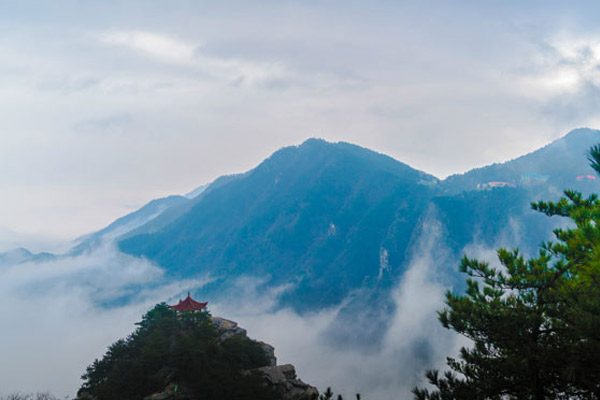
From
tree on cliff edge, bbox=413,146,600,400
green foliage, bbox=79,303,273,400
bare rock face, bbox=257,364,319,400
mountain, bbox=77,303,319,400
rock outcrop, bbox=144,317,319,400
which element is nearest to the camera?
tree on cliff edge, bbox=413,146,600,400

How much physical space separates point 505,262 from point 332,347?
197719 mm

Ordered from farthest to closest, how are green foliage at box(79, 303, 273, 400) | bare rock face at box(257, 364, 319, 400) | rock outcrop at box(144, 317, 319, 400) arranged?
bare rock face at box(257, 364, 319, 400) < green foliage at box(79, 303, 273, 400) < rock outcrop at box(144, 317, 319, 400)

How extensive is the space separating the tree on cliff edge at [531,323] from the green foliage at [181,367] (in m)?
19.4

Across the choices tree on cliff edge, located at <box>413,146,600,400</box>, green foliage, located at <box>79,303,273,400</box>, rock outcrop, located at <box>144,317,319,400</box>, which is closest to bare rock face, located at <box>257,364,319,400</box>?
rock outcrop, located at <box>144,317,319,400</box>

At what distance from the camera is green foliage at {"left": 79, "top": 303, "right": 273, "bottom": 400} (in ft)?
100

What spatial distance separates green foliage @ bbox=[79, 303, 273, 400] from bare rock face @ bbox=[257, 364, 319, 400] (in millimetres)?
2111

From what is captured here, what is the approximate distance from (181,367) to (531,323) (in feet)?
92.5

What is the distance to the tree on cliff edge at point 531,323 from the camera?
534 inches

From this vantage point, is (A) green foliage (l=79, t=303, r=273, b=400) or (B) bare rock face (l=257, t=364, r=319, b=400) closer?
(A) green foliage (l=79, t=303, r=273, b=400)

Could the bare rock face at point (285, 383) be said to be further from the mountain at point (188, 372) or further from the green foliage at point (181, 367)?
the green foliage at point (181, 367)

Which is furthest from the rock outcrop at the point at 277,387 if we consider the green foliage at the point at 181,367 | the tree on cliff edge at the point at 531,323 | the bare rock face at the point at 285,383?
the tree on cliff edge at the point at 531,323

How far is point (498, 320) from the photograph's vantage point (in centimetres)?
1538

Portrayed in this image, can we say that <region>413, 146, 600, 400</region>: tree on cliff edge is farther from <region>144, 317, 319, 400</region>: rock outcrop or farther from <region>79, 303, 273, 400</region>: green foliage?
<region>79, 303, 273, 400</region>: green foliage

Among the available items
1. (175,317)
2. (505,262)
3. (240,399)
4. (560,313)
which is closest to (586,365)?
(560,313)
